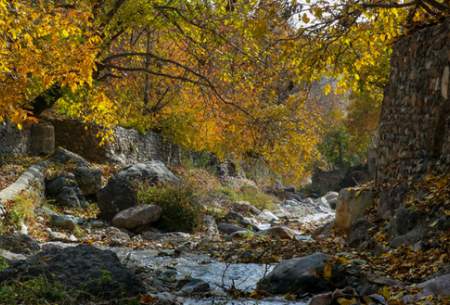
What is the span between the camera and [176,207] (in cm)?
1394

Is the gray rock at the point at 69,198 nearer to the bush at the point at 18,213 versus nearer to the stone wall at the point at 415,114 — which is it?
the bush at the point at 18,213

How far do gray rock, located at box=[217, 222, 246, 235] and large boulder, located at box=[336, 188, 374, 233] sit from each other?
3969mm

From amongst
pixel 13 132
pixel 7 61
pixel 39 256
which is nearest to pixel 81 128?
pixel 13 132

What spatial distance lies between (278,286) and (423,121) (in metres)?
Answer: 4.19

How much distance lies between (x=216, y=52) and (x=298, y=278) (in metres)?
6.86

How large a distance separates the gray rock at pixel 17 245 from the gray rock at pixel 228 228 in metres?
6.89

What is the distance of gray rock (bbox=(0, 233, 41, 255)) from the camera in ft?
27.9

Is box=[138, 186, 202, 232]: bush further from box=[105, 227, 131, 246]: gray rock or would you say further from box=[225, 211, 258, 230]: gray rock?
box=[225, 211, 258, 230]: gray rock

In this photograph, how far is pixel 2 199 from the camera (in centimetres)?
1147

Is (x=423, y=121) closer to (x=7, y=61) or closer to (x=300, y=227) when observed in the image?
(x=7, y=61)

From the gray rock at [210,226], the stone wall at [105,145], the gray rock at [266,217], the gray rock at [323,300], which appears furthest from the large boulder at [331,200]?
the gray rock at [323,300]

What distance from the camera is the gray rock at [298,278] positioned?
6.51m

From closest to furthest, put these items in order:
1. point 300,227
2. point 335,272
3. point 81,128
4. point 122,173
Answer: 1. point 335,272
2. point 122,173
3. point 300,227
4. point 81,128

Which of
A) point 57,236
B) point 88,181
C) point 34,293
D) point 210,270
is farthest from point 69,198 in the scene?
point 34,293
